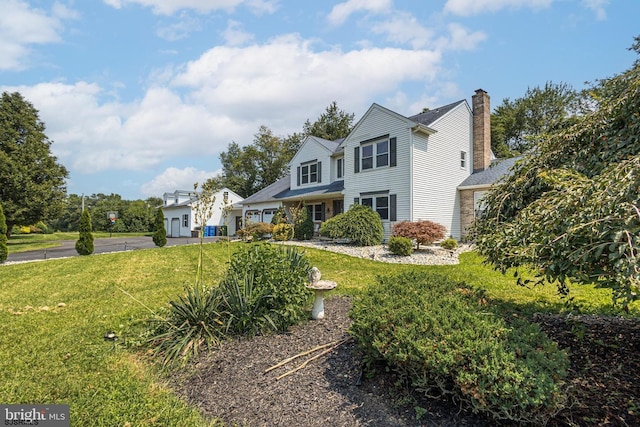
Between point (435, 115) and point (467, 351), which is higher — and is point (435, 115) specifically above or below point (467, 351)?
above

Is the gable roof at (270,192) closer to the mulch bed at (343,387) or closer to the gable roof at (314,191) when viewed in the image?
the gable roof at (314,191)

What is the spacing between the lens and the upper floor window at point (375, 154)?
15914 millimetres

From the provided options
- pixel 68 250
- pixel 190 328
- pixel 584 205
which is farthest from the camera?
pixel 68 250

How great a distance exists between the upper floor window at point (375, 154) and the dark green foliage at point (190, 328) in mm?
13297

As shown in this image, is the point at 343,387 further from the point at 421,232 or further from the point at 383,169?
A: the point at 383,169

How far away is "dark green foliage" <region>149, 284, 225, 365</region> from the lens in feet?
12.2

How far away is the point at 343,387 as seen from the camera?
2891 mm

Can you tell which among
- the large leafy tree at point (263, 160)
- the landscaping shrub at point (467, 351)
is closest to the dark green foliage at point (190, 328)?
the landscaping shrub at point (467, 351)

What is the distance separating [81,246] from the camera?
46.8ft

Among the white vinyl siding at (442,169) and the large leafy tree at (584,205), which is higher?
the white vinyl siding at (442,169)

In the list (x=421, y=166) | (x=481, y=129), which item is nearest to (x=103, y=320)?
(x=421, y=166)

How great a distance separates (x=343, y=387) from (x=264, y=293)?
1584 mm

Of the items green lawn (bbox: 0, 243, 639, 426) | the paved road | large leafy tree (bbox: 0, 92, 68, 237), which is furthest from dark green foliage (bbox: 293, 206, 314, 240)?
large leafy tree (bbox: 0, 92, 68, 237)

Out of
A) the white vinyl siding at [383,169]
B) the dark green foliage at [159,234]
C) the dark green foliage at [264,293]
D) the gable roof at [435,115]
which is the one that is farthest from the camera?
the dark green foliage at [159,234]
